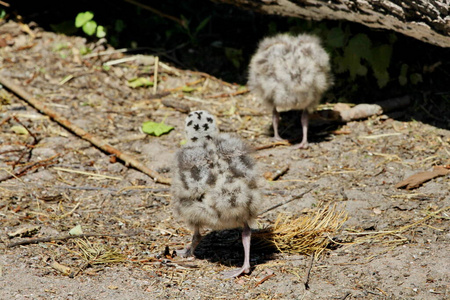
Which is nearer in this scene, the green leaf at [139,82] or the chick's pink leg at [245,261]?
the chick's pink leg at [245,261]

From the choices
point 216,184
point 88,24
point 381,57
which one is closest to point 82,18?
point 88,24

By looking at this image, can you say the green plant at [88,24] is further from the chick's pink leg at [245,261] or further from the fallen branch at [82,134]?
the chick's pink leg at [245,261]

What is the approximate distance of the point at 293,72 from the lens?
686cm

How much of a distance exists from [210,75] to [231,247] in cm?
409

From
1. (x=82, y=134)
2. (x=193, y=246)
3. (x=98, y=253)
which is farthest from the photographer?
(x=82, y=134)

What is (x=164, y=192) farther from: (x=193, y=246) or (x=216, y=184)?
(x=216, y=184)

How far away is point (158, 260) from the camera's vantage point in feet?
16.3

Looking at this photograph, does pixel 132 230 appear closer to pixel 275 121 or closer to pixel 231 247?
pixel 231 247

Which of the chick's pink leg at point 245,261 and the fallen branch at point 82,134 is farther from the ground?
the chick's pink leg at point 245,261

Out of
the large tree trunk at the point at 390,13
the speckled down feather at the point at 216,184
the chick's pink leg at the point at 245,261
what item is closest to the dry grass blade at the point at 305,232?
the chick's pink leg at the point at 245,261

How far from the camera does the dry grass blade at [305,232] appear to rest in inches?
201

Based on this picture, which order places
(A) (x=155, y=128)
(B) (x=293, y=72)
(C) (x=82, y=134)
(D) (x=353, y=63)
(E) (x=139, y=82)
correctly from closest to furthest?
(B) (x=293, y=72) → (C) (x=82, y=134) → (A) (x=155, y=128) → (D) (x=353, y=63) → (E) (x=139, y=82)

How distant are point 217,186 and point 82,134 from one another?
320cm

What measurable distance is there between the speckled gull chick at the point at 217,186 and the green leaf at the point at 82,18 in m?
4.82
